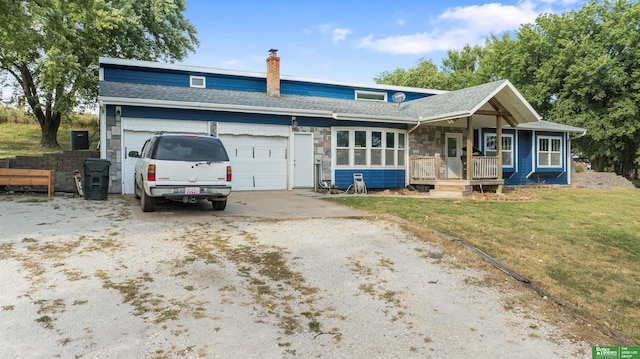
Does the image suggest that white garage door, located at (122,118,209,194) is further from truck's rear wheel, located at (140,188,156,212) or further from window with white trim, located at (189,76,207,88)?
truck's rear wheel, located at (140,188,156,212)

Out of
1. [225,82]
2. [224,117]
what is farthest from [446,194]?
[225,82]

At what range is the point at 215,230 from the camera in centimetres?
724

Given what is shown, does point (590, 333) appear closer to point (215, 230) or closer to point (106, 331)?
point (106, 331)

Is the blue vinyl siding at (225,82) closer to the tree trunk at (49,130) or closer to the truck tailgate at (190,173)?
the truck tailgate at (190,173)

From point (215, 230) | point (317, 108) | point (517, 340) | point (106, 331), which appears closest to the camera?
point (106, 331)

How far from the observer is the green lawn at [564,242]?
4922 mm

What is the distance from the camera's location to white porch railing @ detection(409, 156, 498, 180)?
594 inches

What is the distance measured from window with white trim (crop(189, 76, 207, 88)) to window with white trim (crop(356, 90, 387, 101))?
24.0ft

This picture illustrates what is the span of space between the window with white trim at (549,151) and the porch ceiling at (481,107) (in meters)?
4.95

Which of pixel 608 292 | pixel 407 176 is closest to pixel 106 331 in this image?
pixel 608 292

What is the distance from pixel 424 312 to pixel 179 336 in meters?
2.49

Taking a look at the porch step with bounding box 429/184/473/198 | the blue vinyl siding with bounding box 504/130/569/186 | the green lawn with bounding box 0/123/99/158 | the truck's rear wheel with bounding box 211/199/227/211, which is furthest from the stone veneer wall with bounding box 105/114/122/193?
the blue vinyl siding with bounding box 504/130/569/186

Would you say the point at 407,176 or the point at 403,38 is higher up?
the point at 403,38

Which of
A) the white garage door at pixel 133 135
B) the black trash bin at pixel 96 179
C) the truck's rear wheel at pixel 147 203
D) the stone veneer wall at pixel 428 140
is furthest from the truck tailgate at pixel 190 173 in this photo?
the stone veneer wall at pixel 428 140
